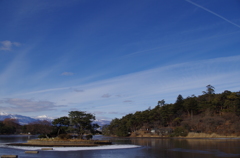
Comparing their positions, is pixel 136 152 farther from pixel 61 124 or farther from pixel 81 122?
pixel 61 124

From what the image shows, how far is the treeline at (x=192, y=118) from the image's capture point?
65688 millimetres

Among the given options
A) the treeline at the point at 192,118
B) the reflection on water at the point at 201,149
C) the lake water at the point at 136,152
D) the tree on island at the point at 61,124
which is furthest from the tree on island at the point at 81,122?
the treeline at the point at 192,118

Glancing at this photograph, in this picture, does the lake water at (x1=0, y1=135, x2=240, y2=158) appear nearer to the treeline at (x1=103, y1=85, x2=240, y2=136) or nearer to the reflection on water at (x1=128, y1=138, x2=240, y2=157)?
the reflection on water at (x1=128, y1=138, x2=240, y2=157)

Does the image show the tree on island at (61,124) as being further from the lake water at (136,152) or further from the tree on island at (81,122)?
the lake water at (136,152)

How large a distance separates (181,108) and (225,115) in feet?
60.0

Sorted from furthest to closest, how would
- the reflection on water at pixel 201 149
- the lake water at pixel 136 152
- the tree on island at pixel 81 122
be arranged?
the tree on island at pixel 81 122, the reflection on water at pixel 201 149, the lake water at pixel 136 152

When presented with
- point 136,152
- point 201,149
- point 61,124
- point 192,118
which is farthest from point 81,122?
point 192,118

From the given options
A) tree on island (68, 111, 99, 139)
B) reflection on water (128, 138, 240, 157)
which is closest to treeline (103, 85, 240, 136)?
reflection on water (128, 138, 240, 157)

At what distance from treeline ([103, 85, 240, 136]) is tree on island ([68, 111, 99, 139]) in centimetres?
3809

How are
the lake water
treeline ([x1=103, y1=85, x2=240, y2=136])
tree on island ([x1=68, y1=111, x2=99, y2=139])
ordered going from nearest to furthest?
the lake water, tree on island ([x1=68, y1=111, x2=99, y2=139]), treeline ([x1=103, y1=85, x2=240, y2=136])

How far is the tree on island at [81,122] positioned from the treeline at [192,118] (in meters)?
38.1

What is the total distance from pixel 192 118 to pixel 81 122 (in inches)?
1832

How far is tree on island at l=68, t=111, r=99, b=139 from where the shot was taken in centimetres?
3719

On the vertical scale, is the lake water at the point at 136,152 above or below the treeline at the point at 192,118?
below
